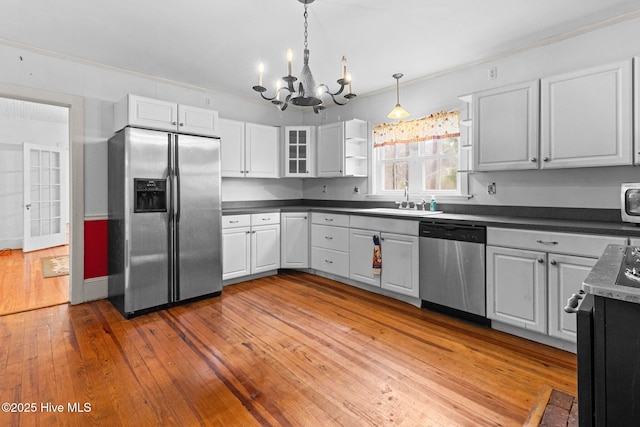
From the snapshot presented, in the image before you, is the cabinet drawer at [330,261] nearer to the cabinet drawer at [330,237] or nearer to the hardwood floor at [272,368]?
the cabinet drawer at [330,237]

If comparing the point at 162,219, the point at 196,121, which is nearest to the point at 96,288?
the point at 162,219

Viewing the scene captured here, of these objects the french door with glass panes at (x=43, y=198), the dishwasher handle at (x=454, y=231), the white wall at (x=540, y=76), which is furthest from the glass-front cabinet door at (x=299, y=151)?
the french door with glass panes at (x=43, y=198)

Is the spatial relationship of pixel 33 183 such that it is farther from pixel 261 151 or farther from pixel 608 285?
pixel 608 285

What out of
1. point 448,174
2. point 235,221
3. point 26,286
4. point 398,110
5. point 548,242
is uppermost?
point 398,110

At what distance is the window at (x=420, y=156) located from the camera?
3.64m

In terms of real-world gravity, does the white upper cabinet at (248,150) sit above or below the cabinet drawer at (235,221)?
above

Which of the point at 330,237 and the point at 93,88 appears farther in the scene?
the point at 330,237

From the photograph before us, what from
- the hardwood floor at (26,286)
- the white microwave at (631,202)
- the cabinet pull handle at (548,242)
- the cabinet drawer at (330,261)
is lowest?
the hardwood floor at (26,286)

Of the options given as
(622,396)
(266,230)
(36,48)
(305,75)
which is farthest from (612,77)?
(36,48)

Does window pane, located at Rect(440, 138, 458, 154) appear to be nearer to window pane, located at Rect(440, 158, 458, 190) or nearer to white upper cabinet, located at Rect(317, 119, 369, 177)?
window pane, located at Rect(440, 158, 458, 190)

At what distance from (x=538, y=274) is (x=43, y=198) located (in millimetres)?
7980

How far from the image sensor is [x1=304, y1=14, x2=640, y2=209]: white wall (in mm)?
2586

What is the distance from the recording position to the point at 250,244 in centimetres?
414

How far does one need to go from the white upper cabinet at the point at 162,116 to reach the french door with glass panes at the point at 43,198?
3.98 meters
